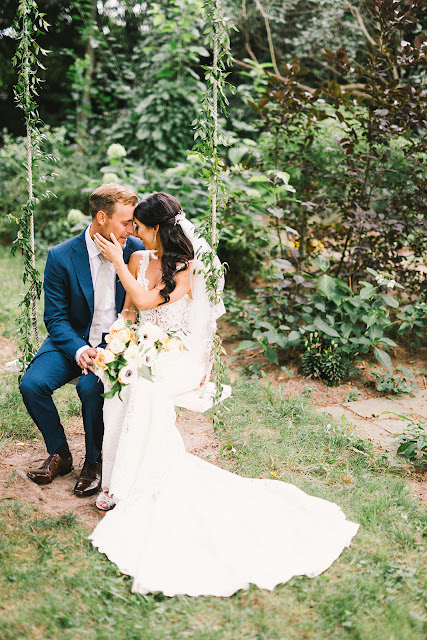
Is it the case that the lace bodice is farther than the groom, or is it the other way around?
the lace bodice

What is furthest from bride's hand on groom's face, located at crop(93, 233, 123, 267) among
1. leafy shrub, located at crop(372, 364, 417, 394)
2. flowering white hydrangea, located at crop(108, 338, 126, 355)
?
leafy shrub, located at crop(372, 364, 417, 394)

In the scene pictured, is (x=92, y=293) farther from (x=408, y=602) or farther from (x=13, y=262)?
(x=13, y=262)

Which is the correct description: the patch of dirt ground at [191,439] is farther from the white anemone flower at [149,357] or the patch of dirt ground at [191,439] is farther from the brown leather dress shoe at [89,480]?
the white anemone flower at [149,357]

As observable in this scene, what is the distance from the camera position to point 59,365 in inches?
124

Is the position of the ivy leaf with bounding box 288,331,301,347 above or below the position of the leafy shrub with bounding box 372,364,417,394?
above

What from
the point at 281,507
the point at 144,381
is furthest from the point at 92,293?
the point at 281,507

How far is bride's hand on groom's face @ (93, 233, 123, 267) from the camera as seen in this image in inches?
120

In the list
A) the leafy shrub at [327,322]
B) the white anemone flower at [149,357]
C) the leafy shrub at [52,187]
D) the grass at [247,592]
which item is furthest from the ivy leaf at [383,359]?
the leafy shrub at [52,187]

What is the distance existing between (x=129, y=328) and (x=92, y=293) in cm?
48

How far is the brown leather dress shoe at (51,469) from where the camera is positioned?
310cm

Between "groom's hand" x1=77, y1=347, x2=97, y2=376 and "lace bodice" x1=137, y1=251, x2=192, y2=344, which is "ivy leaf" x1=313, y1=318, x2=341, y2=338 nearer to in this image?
"lace bodice" x1=137, y1=251, x2=192, y2=344

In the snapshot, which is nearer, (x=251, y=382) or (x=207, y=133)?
(x=207, y=133)

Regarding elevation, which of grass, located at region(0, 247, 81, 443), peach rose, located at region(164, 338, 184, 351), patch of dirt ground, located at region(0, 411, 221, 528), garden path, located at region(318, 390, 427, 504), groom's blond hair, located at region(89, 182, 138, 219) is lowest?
patch of dirt ground, located at region(0, 411, 221, 528)

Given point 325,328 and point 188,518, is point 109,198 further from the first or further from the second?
point 325,328
